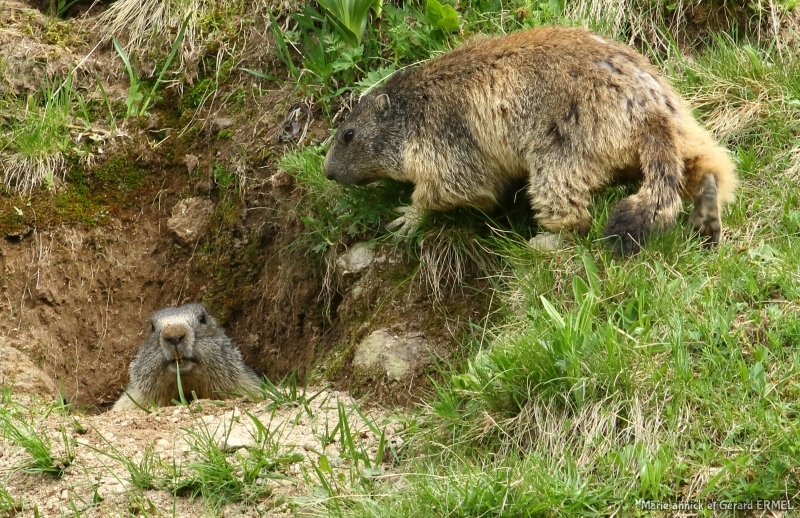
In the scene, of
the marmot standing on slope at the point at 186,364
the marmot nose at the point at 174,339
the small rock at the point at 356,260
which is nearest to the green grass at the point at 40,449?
the marmot nose at the point at 174,339

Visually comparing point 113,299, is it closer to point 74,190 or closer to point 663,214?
point 74,190

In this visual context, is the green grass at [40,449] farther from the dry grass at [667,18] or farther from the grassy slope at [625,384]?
the dry grass at [667,18]

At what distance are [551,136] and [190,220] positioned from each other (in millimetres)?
3534

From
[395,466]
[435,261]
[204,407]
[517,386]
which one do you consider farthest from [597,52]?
[204,407]

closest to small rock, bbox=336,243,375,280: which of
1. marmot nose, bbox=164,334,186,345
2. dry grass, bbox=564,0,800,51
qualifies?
marmot nose, bbox=164,334,186,345

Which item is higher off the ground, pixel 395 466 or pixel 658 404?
pixel 658 404

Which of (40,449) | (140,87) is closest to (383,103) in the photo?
(140,87)

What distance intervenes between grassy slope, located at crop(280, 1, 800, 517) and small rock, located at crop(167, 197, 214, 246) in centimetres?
313

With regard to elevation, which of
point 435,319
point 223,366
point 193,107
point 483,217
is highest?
point 193,107

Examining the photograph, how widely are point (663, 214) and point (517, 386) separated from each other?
1.36 meters

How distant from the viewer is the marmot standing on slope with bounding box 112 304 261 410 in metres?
6.97

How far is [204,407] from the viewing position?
19.2 feet

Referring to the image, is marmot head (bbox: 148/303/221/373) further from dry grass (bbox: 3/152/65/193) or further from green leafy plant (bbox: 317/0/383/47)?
green leafy plant (bbox: 317/0/383/47)

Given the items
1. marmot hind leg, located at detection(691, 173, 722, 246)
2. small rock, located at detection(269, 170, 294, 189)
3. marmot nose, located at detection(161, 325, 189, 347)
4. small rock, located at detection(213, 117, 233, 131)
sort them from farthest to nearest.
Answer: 1. small rock, located at detection(213, 117, 233, 131)
2. small rock, located at detection(269, 170, 294, 189)
3. marmot nose, located at detection(161, 325, 189, 347)
4. marmot hind leg, located at detection(691, 173, 722, 246)
